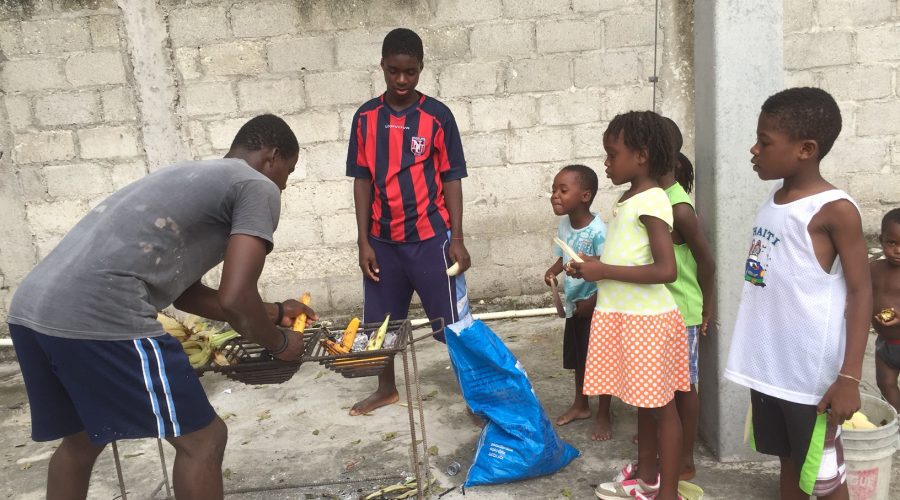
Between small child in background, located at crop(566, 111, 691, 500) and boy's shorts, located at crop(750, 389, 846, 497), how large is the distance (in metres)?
0.39

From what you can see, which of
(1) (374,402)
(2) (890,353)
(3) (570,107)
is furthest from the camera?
(3) (570,107)

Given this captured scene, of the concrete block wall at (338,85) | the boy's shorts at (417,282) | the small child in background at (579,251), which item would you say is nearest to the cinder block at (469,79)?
the concrete block wall at (338,85)

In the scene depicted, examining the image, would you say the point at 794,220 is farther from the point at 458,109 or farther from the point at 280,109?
the point at 280,109

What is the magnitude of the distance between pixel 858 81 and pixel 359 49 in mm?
3701

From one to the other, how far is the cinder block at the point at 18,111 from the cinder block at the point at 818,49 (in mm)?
5611

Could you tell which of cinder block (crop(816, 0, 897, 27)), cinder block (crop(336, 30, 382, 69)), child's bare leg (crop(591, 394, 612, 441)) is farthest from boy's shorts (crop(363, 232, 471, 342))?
cinder block (crop(816, 0, 897, 27))

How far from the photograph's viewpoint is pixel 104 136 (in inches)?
210

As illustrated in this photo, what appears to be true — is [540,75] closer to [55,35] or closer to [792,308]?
[792,308]

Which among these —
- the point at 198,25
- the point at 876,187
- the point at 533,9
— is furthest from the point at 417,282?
the point at 876,187

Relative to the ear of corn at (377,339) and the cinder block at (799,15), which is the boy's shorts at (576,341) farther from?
the cinder block at (799,15)

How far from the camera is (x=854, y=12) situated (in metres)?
5.16

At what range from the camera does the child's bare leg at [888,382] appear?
346 cm

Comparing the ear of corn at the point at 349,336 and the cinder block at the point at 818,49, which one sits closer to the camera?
the ear of corn at the point at 349,336

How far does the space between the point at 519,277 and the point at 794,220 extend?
11.2 ft
